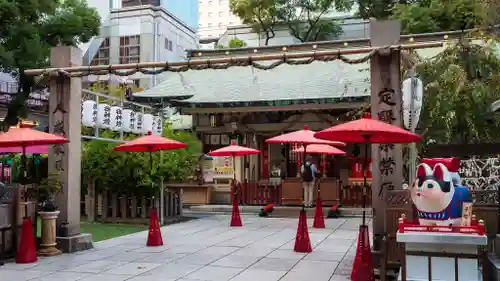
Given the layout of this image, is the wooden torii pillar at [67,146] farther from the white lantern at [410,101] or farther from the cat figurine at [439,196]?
the cat figurine at [439,196]

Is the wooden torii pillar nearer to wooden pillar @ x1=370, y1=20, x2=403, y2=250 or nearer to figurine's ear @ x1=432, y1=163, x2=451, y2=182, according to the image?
wooden pillar @ x1=370, y1=20, x2=403, y2=250

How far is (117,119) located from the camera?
13.3 m

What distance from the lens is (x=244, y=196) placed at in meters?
18.5

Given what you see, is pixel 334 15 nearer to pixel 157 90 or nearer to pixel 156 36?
pixel 156 36

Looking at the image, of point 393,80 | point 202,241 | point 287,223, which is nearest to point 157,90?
point 287,223

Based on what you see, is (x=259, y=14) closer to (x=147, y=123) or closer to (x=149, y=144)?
(x=147, y=123)

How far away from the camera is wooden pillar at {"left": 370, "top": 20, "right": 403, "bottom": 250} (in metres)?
7.96

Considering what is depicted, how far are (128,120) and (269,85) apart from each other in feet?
22.8

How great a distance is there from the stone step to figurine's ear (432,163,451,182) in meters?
10.2

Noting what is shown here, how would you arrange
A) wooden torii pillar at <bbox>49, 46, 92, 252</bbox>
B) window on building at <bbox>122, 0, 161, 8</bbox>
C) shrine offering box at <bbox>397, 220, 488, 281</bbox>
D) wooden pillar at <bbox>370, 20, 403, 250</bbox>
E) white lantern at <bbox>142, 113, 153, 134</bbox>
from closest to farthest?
shrine offering box at <bbox>397, 220, 488, 281</bbox>
wooden pillar at <bbox>370, 20, 403, 250</bbox>
wooden torii pillar at <bbox>49, 46, 92, 252</bbox>
white lantern at <bbox>142, 113, 153, 134</bbox>
window on building at <bbox>122, 0, 161, 8</bbox>

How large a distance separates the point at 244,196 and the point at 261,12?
Result: 15.1 meters

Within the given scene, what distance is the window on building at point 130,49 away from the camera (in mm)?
33312

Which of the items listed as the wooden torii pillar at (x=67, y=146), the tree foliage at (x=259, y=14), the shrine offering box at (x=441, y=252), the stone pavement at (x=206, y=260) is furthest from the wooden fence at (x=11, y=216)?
the tree foliage at (x=259, y=14)

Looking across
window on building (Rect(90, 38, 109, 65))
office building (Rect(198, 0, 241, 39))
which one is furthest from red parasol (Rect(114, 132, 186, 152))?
office building (Rect(198, 0, 241, 39))
